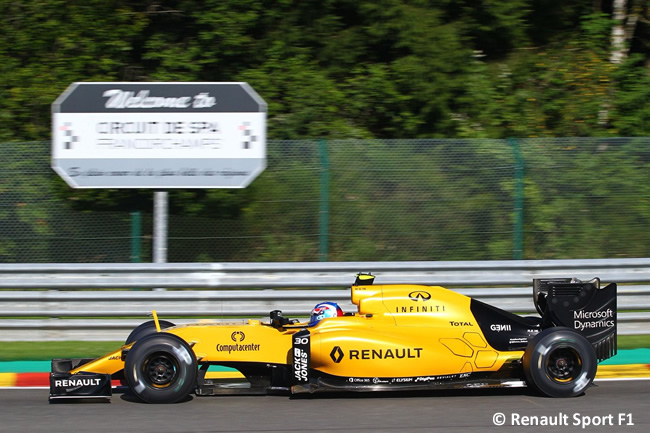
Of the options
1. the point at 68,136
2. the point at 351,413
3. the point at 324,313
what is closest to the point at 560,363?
the point at 351,413

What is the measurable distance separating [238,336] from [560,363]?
2588mm

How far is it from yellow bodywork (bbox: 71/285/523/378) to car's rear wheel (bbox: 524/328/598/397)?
0.21 meters

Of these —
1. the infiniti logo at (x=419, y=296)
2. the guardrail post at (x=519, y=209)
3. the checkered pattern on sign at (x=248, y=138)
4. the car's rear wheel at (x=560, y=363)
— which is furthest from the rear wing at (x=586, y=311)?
the checkered pattern on sign at (x=248, y=138)

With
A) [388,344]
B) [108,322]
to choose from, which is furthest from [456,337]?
[108,322]

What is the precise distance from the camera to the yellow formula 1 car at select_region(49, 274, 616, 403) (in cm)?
668

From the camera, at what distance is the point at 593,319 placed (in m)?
7.19

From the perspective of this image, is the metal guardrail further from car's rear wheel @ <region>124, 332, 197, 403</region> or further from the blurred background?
car's rear wheel @ <region>124, 332, 197, 403</region>

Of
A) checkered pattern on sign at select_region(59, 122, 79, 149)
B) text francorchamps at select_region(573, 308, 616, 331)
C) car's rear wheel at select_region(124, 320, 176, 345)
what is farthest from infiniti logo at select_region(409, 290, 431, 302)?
checkered pattern on sign at select_region(59, 122, 79, 149)

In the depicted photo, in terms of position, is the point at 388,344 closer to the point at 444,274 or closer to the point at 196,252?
the point at 444,274

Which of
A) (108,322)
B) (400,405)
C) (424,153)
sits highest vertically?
(424,153)

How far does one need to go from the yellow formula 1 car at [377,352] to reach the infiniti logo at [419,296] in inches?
0.4

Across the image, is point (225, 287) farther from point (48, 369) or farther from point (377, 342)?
point (377, 342)

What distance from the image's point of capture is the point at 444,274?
30.8ft

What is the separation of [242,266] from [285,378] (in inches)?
103
